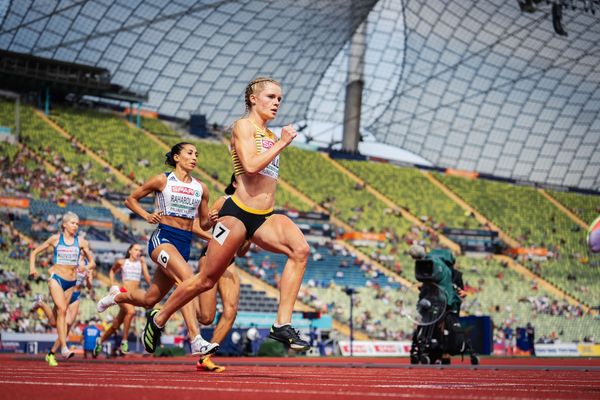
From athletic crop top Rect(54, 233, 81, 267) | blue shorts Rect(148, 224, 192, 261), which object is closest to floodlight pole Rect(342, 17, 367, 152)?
athletic crop top Rect(54, 233, 81, 267)

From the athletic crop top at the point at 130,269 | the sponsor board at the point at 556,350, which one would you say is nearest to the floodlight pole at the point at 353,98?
the sponsor board at the point at 556,350

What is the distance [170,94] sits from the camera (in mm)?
65688

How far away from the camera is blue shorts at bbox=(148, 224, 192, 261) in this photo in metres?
10.7

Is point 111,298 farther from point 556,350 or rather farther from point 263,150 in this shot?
point 556,350

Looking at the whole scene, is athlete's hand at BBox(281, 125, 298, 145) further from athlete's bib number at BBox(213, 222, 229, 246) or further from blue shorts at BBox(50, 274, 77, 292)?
blue shorts at BBox(50, 274, 77, 292)

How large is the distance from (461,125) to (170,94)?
75.5 feet

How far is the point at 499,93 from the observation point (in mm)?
71188

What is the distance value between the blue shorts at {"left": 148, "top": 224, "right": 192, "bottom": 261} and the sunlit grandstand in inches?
903

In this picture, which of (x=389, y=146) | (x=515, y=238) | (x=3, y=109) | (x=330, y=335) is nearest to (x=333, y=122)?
(x=389, y=146)

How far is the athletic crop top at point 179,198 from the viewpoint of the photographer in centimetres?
1105

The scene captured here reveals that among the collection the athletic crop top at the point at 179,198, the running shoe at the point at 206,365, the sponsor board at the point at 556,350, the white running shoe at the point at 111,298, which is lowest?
the sponsor board at the point at 556,350

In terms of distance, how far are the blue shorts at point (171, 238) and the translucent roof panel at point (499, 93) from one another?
177 ft

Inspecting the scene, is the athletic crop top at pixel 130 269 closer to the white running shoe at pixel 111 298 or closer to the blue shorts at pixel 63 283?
the blue shorts at pixel 63 283

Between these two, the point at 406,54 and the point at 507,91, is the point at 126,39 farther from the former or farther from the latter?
the point at 507,91
